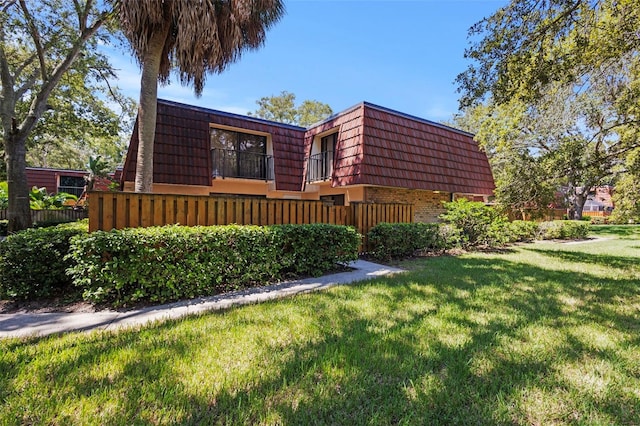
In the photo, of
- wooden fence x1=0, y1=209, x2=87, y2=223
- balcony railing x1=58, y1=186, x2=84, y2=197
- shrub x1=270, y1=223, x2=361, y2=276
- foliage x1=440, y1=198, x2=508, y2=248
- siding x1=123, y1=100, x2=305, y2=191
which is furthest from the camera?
balcony railing x1=58, y1=186, x2=84, y2=197

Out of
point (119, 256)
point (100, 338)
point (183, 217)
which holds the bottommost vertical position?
point (100, 338)

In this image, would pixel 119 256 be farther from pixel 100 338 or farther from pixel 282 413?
pixel 282 413

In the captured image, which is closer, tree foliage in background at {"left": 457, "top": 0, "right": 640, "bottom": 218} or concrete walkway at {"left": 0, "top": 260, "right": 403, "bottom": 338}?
concrete walkway at {"left": 0, "top": 260, "right": 403, "bottom": 338}

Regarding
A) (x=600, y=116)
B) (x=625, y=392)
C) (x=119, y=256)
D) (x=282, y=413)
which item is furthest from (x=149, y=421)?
(x=600, y=116)

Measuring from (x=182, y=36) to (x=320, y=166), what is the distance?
26.3ft

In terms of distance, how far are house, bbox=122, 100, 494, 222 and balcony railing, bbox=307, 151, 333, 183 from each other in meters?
0.05

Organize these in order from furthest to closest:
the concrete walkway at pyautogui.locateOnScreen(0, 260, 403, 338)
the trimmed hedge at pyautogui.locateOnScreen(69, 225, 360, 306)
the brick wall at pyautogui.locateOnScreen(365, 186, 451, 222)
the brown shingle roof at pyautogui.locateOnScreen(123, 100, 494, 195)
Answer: the brick wall at pyautogui.locateOnScreen(365, 186, 451, 222), the brown shingle roof at pyautogui.locateOnScreen(123, 100, 494, 195), the trimmed hedge at pyautogui.locateOnScreen(69, 225, 360, 306), the concrete walkway at pyautogui.locateOnScreen(0, 260, 403, 338)

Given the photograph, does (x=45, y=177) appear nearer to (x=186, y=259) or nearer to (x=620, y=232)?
(x=186, y=259)

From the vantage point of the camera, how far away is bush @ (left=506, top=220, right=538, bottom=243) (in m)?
12.9

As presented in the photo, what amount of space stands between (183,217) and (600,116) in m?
20.1

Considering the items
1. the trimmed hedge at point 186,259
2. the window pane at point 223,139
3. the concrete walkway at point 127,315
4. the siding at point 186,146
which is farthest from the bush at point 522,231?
the window pane at point 223,139

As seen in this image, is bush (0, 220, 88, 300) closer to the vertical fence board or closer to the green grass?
the vertical fence board

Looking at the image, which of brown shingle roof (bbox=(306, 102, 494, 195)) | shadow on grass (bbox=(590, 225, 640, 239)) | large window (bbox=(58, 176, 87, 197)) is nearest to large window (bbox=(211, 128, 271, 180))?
brown shingle roof (bbox=(306, 102, 494, 195))

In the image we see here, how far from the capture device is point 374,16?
29.9ft
